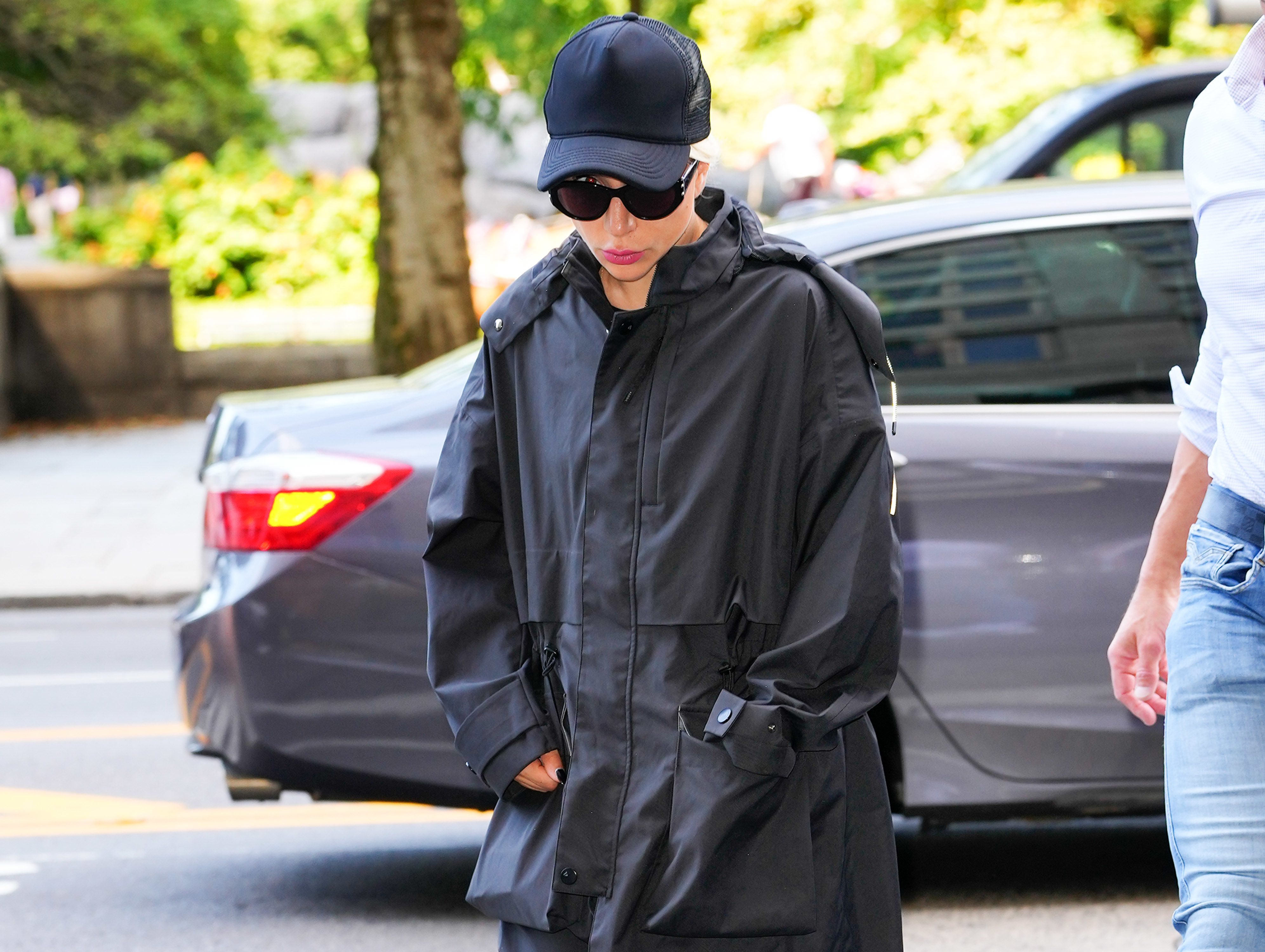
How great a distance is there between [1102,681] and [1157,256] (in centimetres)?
105

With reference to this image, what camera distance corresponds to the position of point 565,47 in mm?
2080

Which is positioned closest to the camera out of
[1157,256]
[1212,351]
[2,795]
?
[1212,351]

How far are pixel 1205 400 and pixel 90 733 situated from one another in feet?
16.1

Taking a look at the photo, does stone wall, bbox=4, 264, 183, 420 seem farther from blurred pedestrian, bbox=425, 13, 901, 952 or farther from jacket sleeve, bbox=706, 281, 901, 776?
jacket sleeve, bbox=706, 281, 901, 776

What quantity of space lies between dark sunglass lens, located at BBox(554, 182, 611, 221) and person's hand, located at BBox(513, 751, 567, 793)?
0.68 m

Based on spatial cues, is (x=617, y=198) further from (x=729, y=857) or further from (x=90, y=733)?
(x=90, y=733)

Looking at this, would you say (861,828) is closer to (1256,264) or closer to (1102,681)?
(1256,264)

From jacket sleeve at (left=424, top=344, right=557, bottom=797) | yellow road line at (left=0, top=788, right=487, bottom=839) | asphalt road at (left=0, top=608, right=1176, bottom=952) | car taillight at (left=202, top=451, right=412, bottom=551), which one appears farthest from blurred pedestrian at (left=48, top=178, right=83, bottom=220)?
jacket sleeve at (left=424, top=344, right=557, bottom=797)

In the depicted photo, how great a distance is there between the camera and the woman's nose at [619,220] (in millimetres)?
2084

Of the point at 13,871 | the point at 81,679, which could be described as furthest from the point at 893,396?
the point at 81,679

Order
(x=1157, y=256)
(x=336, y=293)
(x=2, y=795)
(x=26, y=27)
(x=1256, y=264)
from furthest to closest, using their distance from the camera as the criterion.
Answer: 1. (x=336, y=293)
2. (x=26, y=27)
3. (x=2, y=795)
4. (x=1157, y=256)
5. (x=1256, y=264)

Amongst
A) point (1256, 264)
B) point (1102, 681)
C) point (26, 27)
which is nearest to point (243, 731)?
point (1102, 681)

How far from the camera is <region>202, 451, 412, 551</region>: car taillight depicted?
12.8 feet

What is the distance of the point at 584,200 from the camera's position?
82.0 inches
